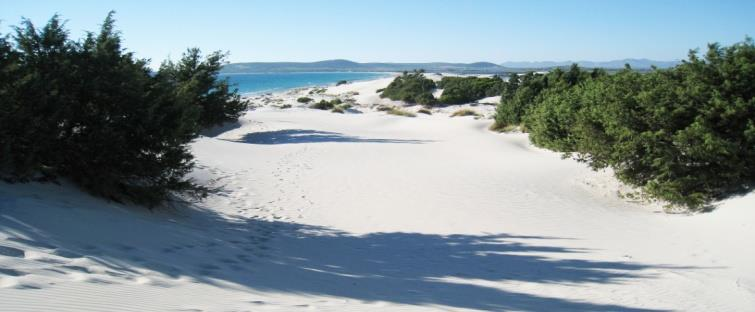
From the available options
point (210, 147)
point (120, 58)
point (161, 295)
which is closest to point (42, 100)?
point (120, 58)

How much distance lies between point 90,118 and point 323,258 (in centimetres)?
396

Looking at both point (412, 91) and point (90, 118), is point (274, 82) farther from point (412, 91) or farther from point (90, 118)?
point (90, 118)

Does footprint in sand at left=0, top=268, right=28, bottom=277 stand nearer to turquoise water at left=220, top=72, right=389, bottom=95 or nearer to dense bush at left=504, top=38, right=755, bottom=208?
dense bush at left=504, top=38, right=755, bottom=208

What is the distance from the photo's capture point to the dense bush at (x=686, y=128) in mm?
9859

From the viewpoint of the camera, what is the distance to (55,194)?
6793mm

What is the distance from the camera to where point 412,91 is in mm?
53688

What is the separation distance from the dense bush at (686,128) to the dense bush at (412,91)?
3575 cm

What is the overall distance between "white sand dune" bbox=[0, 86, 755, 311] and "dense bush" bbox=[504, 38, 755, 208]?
632 millimetres

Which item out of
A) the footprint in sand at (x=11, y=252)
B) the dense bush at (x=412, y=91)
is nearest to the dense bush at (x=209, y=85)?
the footprint in sand at (x=11, y=252)

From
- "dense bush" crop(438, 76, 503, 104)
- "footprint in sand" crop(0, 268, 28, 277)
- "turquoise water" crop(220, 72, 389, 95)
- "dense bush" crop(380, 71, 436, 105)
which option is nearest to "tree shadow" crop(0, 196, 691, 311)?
"footprint in sand" crop(0, 268, 28, 277)

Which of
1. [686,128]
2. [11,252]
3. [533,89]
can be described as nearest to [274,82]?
[533,89]

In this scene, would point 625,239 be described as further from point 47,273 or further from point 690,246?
point 47,273

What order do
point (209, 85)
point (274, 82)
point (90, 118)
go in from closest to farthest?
point (90, 118)
point (209, 85)
point (274, 82)

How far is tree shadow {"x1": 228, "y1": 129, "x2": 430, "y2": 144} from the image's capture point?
73.7ft
